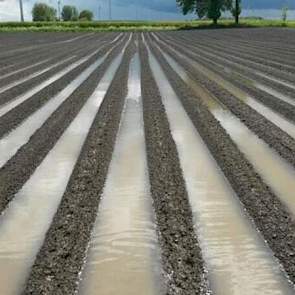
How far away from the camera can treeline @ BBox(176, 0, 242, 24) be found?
81.2m

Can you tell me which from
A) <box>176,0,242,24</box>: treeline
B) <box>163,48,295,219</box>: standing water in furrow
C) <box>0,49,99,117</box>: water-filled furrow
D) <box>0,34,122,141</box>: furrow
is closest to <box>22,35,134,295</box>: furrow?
<box>0,34,122,141</box>: furrow

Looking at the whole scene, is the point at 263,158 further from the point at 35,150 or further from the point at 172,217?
the point at 35,150

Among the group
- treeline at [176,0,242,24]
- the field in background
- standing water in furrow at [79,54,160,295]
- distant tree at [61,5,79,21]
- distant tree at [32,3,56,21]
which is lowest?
distant tree at [61,5,79,21]

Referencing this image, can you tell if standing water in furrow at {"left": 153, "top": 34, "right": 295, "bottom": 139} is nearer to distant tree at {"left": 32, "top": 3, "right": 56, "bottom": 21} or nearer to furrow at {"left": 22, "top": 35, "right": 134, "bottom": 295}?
furrow at {"left": 22, "top": 35, "right": 134, "bottom": 295}

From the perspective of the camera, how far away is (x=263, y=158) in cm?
771

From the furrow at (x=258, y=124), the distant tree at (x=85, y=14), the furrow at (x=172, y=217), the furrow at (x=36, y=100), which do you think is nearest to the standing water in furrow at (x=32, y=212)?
the furrow at (x=172, y=217)

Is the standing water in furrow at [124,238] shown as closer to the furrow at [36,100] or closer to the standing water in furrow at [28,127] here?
the standing water in furrow at [28,127]

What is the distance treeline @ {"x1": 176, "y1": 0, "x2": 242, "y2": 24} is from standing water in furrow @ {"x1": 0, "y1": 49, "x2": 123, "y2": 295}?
74.4m

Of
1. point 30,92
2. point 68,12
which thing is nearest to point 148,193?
point 30,92

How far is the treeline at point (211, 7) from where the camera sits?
266 ft

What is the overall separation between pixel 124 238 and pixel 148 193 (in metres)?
1.25

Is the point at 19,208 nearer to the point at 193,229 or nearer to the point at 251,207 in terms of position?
the point at 193,229

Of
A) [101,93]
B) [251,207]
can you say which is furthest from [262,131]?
[101,93]

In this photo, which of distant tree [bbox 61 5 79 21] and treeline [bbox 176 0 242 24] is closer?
treeline [bbox 176 0 242 24]
